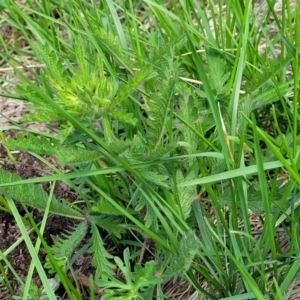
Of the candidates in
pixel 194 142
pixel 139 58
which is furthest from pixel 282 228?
pixel 139 58

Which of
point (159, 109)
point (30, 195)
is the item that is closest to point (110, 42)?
point (159, 109)

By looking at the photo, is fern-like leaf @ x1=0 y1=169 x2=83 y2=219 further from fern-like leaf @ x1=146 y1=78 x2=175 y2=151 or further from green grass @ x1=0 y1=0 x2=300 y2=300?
fern-like leaf @ x1=146 y1=78 x2=175 y2=151

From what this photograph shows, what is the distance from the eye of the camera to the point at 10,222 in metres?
1.42

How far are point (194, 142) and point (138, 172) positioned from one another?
17cm

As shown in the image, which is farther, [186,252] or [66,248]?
[66,248]

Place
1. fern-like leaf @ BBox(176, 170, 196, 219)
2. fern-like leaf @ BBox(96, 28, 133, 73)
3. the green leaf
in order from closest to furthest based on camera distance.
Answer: the green leaf, fern-like leaf @ BBox(176, 170, 196, 219), fern-like leaf @ BBox(96, 28, 133, 73)

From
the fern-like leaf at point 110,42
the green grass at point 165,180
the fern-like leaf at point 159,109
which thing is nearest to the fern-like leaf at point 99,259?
the green grass at point 165,180

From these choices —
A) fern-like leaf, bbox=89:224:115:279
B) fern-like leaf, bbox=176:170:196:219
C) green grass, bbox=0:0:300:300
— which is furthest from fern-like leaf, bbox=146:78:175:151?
fern-like leaf, bbox=89:224:115:279

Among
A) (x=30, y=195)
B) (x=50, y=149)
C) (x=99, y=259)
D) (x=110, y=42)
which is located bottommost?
(x=99, y=259)

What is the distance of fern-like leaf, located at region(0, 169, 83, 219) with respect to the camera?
1.15 m

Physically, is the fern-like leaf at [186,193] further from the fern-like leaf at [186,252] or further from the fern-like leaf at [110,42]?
the fern-like leaf at [110,42]

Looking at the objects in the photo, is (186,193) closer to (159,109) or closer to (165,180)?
(165,180)

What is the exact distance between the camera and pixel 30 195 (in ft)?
3.87

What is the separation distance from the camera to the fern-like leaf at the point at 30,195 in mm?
1151
